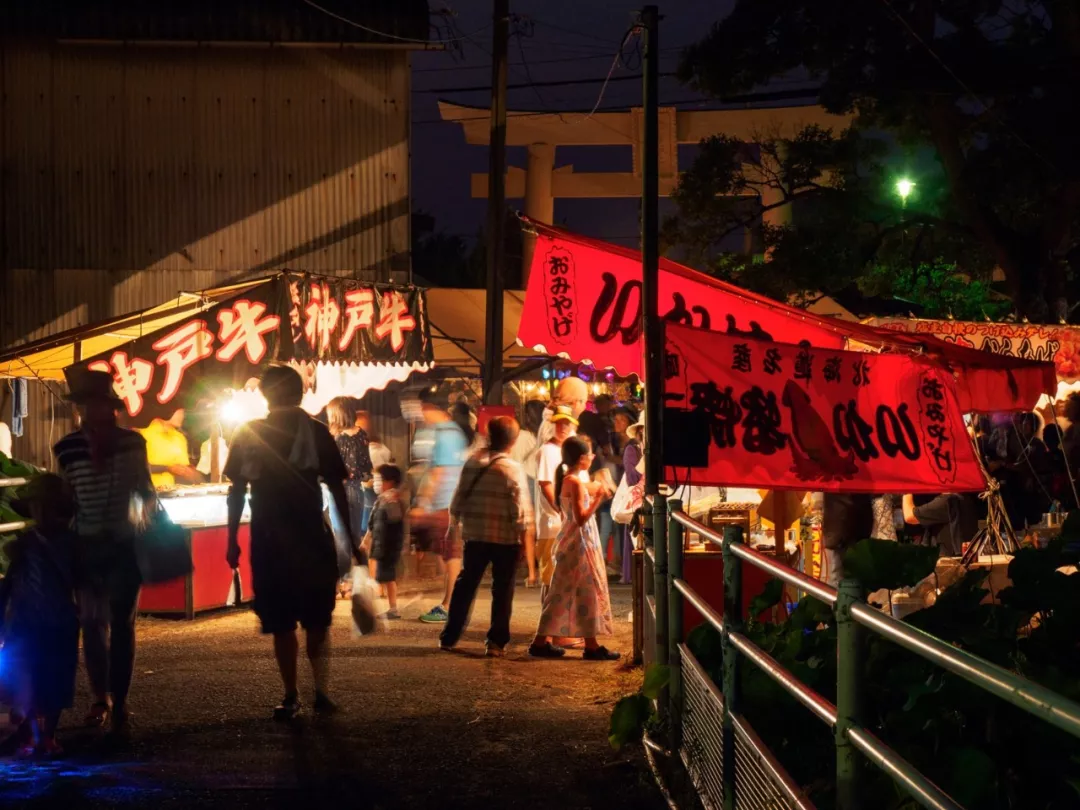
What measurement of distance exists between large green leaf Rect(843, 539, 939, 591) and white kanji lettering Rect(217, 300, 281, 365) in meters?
9.31

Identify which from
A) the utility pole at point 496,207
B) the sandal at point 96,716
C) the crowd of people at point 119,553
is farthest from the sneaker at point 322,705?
the utility pole at point 496,207

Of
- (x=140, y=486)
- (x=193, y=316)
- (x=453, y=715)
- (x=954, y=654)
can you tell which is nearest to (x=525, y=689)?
(x=453, y=715)

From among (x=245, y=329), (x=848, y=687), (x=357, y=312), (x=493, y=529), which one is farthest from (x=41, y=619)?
(x=357, y=312)

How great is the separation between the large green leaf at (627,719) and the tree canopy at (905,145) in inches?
553

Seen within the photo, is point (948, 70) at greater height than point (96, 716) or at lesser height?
greater

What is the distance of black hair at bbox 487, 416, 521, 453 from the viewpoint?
10930 mm

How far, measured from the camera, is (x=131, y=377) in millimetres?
12602

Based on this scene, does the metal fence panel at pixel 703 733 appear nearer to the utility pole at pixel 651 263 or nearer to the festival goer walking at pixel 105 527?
the utility pole at pixel 651 263

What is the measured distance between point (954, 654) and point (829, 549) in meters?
8.90

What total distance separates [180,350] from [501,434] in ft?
12.1

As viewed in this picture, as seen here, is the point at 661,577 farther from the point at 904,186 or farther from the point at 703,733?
the point at 904,186

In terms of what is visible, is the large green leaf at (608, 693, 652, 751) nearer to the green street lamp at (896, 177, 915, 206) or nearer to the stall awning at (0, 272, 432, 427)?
the stall awning at (0, 272, 432, 427)

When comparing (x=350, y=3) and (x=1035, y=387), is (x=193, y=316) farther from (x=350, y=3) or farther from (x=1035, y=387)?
(x=350, y=3)

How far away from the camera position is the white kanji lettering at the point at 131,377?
1252cm
